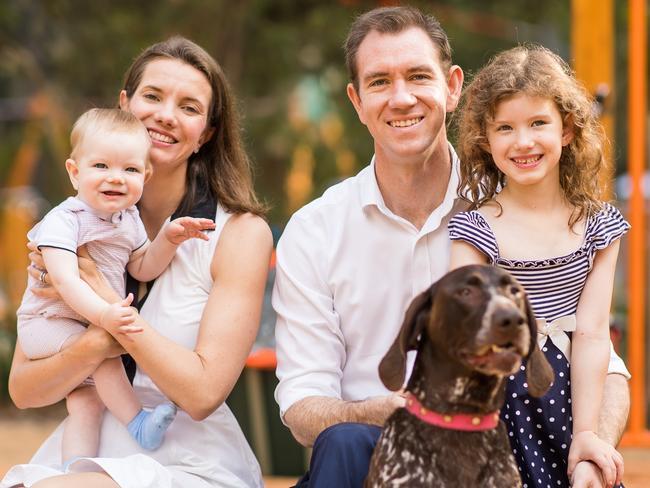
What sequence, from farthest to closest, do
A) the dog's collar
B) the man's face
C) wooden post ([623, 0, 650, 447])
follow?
1. wooden post ([623, 0, 650, 447])
2. the man's face
3. the dog's collar

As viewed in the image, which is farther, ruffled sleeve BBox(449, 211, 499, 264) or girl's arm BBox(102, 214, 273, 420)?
girl's arm BBox(102, 214, 273, 420)

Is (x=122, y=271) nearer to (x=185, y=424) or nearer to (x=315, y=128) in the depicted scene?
(x=185, y=424)

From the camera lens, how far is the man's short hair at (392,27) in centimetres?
384

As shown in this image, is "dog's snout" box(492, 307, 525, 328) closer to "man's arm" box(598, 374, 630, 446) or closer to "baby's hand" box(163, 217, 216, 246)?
"man's arm" box(598, 374, 630, 446)

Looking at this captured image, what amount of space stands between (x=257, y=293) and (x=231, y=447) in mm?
525

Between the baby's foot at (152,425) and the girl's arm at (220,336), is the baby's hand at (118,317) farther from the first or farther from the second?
the baby's foot at (152,425)

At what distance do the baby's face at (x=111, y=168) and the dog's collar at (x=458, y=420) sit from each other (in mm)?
1299

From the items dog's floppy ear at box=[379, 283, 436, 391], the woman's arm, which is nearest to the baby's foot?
the woman's arm

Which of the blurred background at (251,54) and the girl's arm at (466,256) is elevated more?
the blurred background at (251,54)

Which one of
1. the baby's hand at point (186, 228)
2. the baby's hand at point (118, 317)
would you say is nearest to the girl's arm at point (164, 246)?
the baby's hand at point (186, 228)

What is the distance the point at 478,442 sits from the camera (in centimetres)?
280

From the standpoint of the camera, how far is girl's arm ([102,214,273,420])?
3.51m

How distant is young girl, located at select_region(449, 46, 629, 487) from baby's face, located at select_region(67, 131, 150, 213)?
1.03 meters

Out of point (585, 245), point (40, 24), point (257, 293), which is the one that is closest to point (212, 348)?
point (257, 293)
